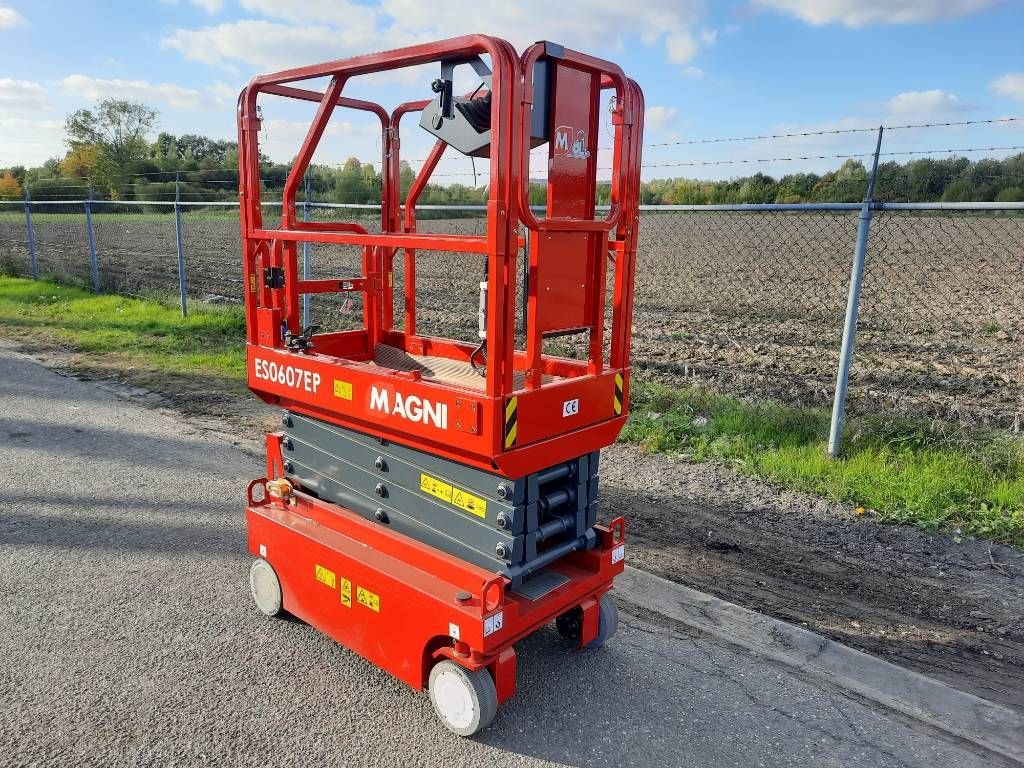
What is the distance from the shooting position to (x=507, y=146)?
2.44 m

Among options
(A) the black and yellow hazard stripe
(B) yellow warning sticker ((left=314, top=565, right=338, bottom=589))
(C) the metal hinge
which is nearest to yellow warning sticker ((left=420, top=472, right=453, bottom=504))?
(A) the black and yellow hazard stripe

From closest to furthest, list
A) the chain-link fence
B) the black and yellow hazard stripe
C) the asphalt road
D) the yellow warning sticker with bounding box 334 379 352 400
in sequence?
the black and yellow hazard stripe
the asphalt road
the yellow warning sticker with bounding box 334 379 352 400
the chain-link fence

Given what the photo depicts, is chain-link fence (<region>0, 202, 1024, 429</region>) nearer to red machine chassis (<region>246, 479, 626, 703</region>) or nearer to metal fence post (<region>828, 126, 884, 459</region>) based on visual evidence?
metal fence post (<region>828, 126, 884, 459</region>)

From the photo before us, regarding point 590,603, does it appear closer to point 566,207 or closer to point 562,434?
point 562,434

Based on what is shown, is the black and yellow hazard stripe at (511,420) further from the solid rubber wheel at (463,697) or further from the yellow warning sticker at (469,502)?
the solid rubber wheel at (463,697)

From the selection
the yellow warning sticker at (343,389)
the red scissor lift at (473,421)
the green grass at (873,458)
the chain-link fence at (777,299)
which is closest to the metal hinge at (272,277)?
the red scissor lift at (473,421)

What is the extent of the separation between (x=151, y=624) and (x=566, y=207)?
2840 millimetres

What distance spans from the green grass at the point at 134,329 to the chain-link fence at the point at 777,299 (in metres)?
1.10

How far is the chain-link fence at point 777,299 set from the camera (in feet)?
23.6

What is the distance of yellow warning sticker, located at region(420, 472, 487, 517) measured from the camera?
290 cm

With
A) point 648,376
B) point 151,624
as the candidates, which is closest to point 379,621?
point 151,624

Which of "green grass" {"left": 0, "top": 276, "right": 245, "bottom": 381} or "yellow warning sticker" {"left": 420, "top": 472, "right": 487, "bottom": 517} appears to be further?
"green grass" {"left": 0, "top": 276, "right": 245, "bottom": 381}

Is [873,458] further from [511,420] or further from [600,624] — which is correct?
[511,420]

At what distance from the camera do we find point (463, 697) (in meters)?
2.79
